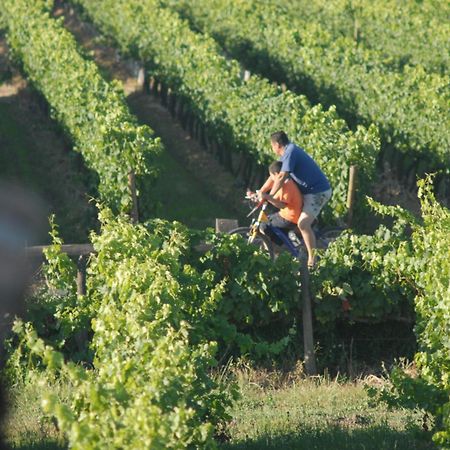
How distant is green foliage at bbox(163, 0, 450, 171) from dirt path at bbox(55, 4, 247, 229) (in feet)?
7.19

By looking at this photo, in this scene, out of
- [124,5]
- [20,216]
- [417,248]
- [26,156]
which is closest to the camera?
[417,248]

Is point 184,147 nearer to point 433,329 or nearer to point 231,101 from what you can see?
point 231,101

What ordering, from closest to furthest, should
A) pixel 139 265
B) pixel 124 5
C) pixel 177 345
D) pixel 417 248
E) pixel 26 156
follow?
pixel 177 345 → pixel 139 265 → pixel 417 248 → pixel 26 156 → pixel 124 5

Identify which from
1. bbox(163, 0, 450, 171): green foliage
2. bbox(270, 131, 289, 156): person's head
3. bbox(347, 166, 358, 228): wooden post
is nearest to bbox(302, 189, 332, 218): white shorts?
bbox(270, 131, 289, 156): person's head

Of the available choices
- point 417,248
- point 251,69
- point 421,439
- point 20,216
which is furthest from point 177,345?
point 251,69

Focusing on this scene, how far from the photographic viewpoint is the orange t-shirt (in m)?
15.1

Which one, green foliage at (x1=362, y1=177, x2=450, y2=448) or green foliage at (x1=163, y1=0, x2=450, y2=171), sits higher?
green foliage at (x1=163, y1=0, x2=450, y2=171)

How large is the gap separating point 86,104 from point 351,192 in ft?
17.2

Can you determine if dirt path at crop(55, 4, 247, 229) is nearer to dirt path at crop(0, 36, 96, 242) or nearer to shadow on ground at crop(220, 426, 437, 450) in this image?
dirt path at crop(0, 36, 96, 242)

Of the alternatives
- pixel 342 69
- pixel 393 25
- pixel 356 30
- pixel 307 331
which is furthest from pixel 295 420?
pixel 356 30

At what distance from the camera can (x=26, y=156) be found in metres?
24.5

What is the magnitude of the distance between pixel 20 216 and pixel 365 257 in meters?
9.36

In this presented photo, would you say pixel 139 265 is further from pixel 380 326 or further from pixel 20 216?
pixel 20 216

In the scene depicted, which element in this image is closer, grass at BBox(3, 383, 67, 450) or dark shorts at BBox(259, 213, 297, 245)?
grass at BBox(3, 383, 67, 450)
